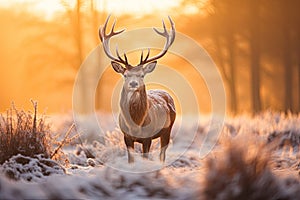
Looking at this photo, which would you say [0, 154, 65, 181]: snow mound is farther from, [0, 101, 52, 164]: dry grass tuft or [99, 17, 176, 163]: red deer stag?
[99, 17, 176, 163]: red deer stag

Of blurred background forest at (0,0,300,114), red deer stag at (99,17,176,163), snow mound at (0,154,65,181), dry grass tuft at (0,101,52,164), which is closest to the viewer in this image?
snow mound at (0,154,65,181)

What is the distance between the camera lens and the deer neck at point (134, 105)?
897cm

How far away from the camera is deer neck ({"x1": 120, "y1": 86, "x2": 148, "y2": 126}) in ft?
29.4

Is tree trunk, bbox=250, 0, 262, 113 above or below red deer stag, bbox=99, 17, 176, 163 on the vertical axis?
above

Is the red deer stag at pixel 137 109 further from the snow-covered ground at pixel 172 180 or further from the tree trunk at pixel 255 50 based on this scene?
the tree trunk at pixel 255 50

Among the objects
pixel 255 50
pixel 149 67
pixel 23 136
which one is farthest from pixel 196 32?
pixel 23 136

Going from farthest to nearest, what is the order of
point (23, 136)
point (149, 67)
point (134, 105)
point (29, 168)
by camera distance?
point (149, 67) < point (134, 105) < point (23, 136) < point (29, 168)

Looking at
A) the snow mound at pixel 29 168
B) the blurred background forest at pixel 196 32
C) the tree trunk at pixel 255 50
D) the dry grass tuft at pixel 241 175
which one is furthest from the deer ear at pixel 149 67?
the tree trunk at pixel 255 50

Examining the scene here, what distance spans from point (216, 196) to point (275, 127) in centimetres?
893

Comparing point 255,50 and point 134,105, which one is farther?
point 255,50

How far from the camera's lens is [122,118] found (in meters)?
9.15

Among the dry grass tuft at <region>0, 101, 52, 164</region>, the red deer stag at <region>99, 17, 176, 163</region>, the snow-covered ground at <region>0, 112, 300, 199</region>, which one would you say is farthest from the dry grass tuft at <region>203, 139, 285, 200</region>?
the dry grass tuft at <region>0, 101, 52, 164</region>

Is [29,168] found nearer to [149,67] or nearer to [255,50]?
[149,67]

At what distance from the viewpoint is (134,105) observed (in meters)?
9.00
